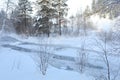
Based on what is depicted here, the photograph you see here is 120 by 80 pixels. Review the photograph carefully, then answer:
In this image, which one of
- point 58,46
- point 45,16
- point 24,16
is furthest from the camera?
point 24,16

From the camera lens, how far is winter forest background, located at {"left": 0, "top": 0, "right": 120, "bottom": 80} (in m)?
7.28

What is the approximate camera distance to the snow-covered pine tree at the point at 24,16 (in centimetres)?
4034

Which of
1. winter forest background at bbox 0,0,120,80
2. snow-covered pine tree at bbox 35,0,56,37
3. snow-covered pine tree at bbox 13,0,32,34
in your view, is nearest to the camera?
winter forest background at bbox 0,0,120,80

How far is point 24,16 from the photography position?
134 feet

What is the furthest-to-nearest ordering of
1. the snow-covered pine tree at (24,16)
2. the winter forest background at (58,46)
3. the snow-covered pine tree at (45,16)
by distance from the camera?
1. the snow-covered pine tree at (24,16)
2. the snow-covered pine tree at (45,16)
3. the winter forest background at (58,46)

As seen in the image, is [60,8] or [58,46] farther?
[60,8]

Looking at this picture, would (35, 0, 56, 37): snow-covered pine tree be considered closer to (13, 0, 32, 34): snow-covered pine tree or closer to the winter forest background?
the winter forest background

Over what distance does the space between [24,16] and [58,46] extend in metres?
17.3

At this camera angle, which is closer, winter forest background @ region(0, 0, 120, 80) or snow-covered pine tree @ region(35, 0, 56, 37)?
winter forest background @ region(0, 0, 120, 80)

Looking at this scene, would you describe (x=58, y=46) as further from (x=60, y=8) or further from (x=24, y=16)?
(x=24, y=16)

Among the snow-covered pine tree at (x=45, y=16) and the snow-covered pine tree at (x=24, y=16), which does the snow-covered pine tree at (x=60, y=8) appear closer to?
the snow-covered pine tree at (x=45, y=16)

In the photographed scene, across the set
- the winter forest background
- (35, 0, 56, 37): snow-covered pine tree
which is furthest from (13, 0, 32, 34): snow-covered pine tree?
(35, 0, 56, 37): snow-covered pine tree

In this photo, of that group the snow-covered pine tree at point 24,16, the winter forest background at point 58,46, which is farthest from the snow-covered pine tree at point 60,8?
the snow-covered pine tree at point 24,16

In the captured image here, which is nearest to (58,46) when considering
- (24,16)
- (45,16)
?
(45,16)
